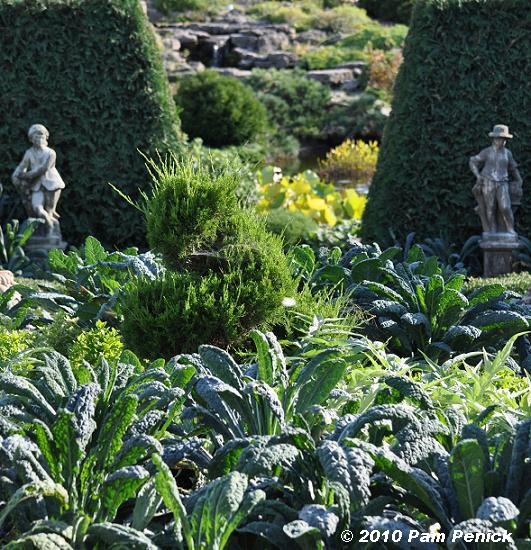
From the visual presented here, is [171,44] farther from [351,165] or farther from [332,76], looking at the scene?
[351,165]

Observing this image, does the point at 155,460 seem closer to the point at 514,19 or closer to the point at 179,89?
the point at 514,19

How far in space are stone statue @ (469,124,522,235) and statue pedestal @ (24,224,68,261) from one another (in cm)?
370

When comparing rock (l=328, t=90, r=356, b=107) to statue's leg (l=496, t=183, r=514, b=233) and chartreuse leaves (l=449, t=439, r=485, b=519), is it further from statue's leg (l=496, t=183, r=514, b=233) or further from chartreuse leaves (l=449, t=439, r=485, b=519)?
chartreuse leaves (l=449, t=439, r=485, b=519)

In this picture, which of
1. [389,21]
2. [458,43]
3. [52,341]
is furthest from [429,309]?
[389,21]

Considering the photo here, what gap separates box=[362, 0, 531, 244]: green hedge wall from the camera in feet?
29.3

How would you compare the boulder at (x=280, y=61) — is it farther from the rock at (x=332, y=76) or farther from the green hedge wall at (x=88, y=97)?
the green hedge wall at (x=88, y=97)

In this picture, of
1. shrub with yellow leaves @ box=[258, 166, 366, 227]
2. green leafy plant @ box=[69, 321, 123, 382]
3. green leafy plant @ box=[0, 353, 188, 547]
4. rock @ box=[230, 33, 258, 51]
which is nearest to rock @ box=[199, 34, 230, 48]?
rock @ box=[230, 33, 258, 51]

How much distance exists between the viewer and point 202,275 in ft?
17.1

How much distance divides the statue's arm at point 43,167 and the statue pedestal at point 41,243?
0.49 m

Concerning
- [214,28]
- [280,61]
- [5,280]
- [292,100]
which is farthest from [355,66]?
[5,280]

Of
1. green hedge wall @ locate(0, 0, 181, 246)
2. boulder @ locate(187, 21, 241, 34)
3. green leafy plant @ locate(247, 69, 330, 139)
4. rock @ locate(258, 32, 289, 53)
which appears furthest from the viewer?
boulder @ locate(187, 21, 241, 34)

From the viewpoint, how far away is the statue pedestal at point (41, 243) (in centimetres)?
877

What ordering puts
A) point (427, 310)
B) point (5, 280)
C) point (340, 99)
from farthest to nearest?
point (340, 99)
point (5, 280)
point (427, 310)

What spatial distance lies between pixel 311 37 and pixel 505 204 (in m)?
21.0
